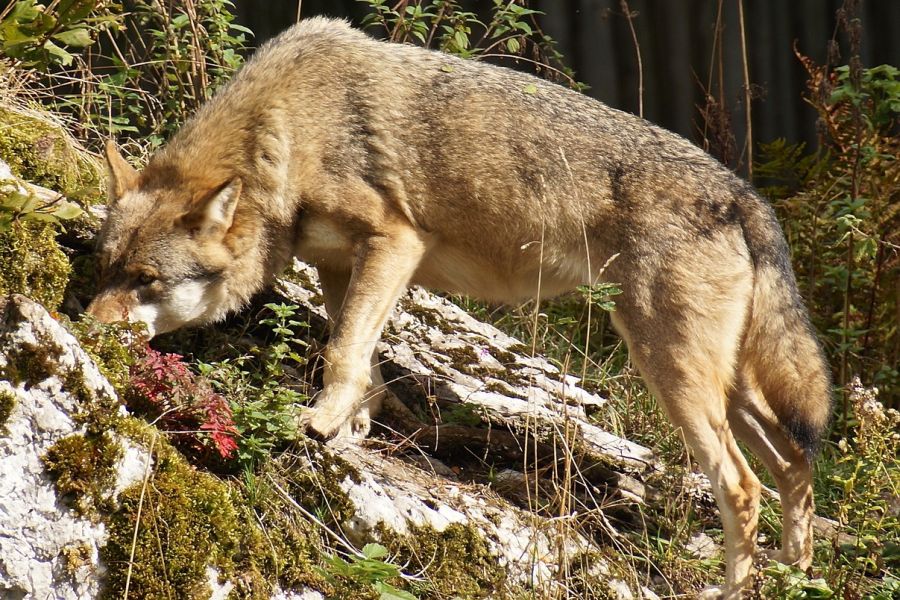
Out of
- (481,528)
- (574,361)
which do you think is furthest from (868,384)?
(481,528)

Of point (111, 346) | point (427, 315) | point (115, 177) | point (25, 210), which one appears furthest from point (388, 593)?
point (427, 315)

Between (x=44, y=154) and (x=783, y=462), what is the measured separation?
4.29 meters

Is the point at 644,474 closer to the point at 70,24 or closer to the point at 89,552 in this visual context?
the point at 89,552

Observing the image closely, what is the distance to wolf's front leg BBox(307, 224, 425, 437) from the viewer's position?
5.09 m

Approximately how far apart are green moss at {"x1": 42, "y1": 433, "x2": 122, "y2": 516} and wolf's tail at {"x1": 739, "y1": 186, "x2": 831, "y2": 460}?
3.40 metres

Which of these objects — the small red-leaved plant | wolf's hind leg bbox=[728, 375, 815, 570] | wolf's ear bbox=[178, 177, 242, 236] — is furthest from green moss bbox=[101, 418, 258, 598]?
wolf's hind leg bbox=[728, 375, 815, 570]

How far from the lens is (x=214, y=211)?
5172 mm

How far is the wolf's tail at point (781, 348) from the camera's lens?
5.37 m

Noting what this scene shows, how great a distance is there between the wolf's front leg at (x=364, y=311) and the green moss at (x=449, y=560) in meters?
0.84

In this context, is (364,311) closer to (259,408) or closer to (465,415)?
(465,415)

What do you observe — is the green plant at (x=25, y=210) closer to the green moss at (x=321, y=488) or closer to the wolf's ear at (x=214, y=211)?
the green moss at (x=321, y=488)

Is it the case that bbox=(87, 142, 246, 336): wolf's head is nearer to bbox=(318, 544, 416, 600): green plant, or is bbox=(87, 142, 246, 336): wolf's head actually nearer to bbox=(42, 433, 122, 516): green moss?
bbox=(42, 433, 122, 516): green moss

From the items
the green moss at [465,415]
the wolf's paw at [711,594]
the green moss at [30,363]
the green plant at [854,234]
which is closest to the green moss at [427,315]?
the green moss at [465,415]

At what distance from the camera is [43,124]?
222 inches
